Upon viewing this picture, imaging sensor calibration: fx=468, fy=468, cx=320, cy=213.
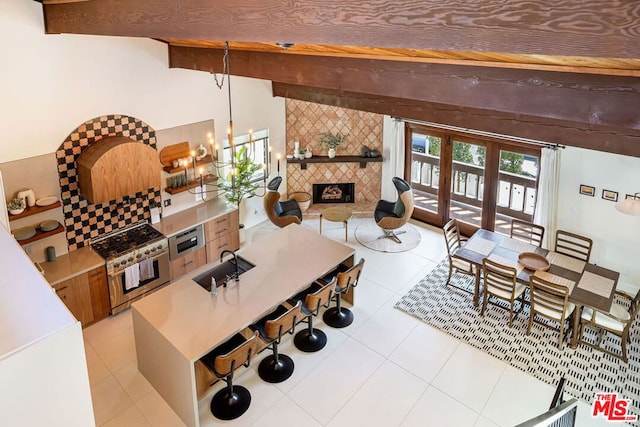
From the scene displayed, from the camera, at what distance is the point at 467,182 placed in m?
8.61

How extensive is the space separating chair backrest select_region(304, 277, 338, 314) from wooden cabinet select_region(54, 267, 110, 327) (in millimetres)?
2788

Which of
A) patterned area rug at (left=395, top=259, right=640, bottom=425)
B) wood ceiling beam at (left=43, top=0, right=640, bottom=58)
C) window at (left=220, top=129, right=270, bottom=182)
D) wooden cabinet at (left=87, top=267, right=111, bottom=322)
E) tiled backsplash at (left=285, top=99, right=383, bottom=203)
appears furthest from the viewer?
tiled backsplash at (left=285, top=99, right=383, bottom=203)

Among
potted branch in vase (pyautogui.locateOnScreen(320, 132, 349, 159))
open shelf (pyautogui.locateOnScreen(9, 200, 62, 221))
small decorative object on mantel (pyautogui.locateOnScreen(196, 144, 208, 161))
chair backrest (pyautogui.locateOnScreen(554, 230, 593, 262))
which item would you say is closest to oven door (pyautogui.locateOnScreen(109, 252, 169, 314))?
open shelf (pyautogui.locateOnScreen(9, 200, 62, 221))

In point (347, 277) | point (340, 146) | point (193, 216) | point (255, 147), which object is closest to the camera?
point (347, 277)

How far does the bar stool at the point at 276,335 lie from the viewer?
5.18 m

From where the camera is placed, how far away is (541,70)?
11.7 ft

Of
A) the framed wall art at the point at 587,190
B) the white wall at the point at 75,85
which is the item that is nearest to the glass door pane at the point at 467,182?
the framed wall art at the point at 587,190

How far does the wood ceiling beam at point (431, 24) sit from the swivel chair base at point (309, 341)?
4034mm

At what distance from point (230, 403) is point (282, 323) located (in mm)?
1040

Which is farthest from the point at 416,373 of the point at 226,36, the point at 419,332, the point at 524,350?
the point at 226,36

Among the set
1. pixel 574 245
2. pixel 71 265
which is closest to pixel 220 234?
pixel 71 265

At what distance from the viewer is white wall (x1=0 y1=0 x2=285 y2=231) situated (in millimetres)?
5309

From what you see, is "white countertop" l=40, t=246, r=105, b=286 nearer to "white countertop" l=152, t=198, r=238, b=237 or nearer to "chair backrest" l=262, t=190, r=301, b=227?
"white countertop" l=152, t=198, r=238, b=237

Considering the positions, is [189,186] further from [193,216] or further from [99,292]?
[99,292]
